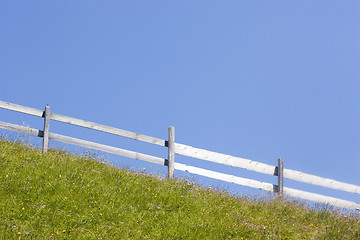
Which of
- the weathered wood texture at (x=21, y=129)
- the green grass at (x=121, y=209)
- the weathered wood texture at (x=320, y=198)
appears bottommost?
the green grass at (x=121, y=209)

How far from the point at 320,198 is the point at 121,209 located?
8984mm

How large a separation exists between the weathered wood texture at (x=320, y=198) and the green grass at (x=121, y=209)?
2.17 m

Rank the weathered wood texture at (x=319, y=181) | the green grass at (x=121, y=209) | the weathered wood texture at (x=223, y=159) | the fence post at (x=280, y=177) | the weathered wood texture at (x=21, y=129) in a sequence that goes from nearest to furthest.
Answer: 1. the green grass at (x=121, y=209)
2. the weathered wood texture at (x=21, y=129)
3. the weathered wood texture at (x=223, y=159)
4. the fence post at (x=280, y=177)
5. the weathered wood texture at (x=319, y=181)

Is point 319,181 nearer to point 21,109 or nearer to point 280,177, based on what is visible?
point 280,177

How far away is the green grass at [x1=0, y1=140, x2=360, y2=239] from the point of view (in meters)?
8.38

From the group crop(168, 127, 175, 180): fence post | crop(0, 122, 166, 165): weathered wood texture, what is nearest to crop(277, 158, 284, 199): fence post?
crop(168, 127, 175, 180): fence post

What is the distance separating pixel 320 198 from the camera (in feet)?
51.1

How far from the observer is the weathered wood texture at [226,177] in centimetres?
1371

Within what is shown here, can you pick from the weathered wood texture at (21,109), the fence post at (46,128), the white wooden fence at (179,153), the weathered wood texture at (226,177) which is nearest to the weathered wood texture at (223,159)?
the white wooden fence at (179,153)

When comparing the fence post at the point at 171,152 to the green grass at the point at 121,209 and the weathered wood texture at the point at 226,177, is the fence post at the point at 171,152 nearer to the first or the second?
the weathered wood texture at the point at 226,177

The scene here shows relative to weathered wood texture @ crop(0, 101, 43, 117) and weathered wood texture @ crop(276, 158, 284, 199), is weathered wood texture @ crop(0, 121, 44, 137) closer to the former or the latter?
weathered wood texture @ crop(0, 101, 43, 117)

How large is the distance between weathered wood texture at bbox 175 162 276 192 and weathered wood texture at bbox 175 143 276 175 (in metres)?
0.42

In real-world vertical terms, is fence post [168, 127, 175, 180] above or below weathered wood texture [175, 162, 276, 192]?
above

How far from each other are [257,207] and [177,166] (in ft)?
9.88
